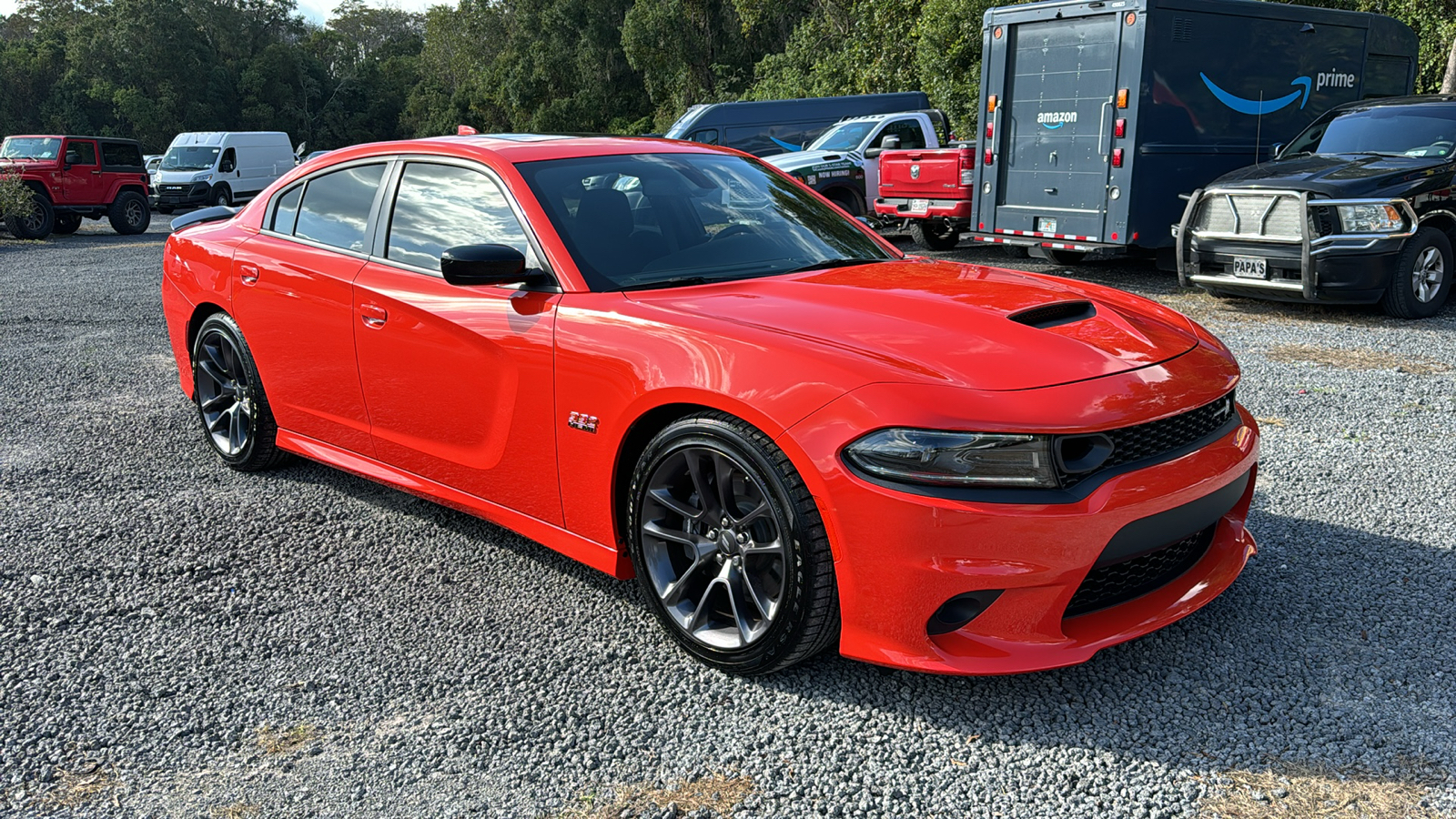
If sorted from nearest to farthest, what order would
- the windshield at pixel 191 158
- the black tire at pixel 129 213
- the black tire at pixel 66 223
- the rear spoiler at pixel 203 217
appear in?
the rear spoiler at pixel 203 217
the black tire at pixel 66 223
the black tire at pixel 129 213
the windshield at pixel 191 158

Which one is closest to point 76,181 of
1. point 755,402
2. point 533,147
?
point 533,147

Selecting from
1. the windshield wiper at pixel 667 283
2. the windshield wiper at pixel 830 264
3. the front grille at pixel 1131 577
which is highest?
the windshield wiper at pixel 830 264

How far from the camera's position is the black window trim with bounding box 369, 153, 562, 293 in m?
3.53

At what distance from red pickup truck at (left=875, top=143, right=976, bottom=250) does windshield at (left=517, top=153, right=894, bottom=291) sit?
8592 millimetres

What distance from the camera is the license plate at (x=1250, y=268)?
28.3 ft

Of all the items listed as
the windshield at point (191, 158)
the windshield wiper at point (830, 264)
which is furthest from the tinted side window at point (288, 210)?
the windshield at point (191, 158)

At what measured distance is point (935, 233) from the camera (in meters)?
14.1

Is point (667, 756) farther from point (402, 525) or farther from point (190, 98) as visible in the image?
point (190, 98)

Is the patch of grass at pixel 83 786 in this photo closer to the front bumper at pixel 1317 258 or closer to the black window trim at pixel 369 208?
the black window trim at pixel 369 208

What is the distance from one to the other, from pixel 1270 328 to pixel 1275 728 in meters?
6.44

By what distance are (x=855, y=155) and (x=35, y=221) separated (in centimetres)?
1568

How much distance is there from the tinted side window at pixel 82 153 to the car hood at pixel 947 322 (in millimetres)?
22334

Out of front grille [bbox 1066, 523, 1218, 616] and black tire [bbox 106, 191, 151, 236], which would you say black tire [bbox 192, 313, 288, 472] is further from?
black tire [bbox 106, 191, 151, 236]

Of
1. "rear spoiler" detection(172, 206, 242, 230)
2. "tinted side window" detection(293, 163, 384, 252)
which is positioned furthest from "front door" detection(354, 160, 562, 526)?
"rear spoiler" detection(172, 206, 242, 230)
